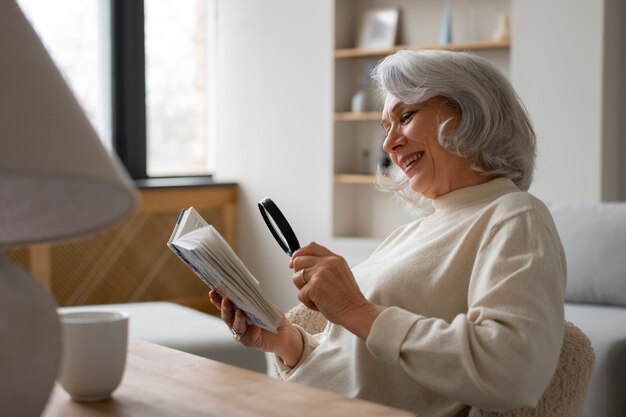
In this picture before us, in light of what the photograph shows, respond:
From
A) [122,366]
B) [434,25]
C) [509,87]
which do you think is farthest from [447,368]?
[434,25]

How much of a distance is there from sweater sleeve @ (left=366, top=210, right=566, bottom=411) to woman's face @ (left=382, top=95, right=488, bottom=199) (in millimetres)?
294

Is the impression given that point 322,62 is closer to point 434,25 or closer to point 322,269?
point 434,25

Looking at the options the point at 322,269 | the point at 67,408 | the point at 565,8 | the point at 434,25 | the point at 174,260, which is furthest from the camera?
the point at 174,260

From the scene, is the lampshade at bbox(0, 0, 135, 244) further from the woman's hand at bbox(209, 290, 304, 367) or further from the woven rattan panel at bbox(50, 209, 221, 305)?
the woven rattan panel at bbox(50, 209, 221, 305)

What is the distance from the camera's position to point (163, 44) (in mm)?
5777

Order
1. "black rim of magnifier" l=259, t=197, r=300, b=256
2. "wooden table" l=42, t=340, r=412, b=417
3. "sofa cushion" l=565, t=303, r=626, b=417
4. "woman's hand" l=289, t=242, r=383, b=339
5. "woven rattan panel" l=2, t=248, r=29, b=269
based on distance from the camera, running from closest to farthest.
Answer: "wooden table" l=42, t=340, r=412, b=417 → "woman's hand" l=289, t=242, r=383, b=339 → "black rim of magnifier" l=259, t=197, r=300, b=256 → "sofa cushion" l=565, t=303, r=626, b=417 → "woven rattan panel" l=2, t=248, r=29, b=269

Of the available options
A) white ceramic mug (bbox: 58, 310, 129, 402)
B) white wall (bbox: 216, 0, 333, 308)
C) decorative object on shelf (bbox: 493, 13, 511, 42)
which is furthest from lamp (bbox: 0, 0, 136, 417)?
white wall (bbox: 216, 0, 333, 308)

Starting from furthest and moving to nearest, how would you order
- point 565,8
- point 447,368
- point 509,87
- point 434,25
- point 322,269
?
point 434,25 < point 565,8 < point 509,87 < point 322,269 < point 447,368

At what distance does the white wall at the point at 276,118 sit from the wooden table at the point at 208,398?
395 centimetres

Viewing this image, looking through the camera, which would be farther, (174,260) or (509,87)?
(174,260)

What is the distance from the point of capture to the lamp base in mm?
968

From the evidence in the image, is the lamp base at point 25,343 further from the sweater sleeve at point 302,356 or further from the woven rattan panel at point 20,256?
the woven rattan panel at point 20,256

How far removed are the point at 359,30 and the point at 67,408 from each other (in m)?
4.32

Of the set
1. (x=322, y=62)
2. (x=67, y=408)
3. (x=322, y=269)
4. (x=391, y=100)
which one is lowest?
(x=67, y=408)
